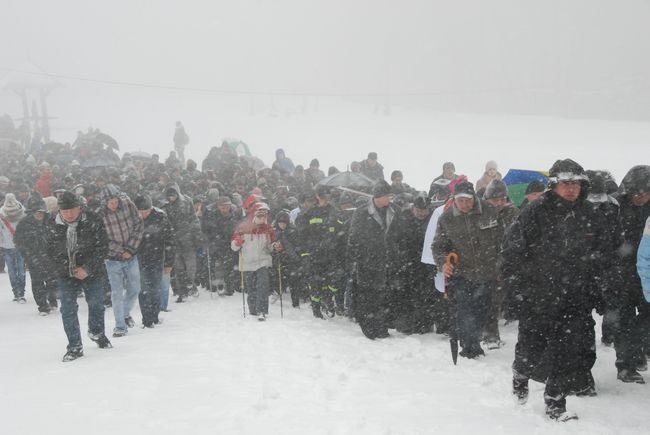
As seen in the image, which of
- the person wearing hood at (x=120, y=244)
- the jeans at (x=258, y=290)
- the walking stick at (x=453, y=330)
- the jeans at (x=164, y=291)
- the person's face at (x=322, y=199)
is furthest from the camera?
the jeans at (x=164, y=291)

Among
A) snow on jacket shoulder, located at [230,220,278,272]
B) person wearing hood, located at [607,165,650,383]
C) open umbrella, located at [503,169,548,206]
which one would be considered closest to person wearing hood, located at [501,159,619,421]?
person wearing hood, located at [607,165,650,383]

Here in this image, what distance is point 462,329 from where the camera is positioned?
22.8 feet

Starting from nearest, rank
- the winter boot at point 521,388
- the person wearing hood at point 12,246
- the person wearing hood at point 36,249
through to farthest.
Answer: the winter boot at point 521,388
the person wearing hood at point 36,249
the person wearing hood at point 12,246

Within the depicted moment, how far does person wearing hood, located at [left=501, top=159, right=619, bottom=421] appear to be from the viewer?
4855mm

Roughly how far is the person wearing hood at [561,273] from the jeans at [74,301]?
16.2 feet

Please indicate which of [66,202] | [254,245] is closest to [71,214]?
[66,202]

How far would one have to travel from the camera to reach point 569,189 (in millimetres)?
4844

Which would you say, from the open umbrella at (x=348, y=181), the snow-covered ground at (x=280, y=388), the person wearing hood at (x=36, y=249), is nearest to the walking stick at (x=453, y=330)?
the snow-covered ground at (x=280, y=388)

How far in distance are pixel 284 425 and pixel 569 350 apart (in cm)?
236

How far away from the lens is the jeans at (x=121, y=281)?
8.65 metres

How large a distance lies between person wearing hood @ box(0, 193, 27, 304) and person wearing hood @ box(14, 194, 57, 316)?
1076mm

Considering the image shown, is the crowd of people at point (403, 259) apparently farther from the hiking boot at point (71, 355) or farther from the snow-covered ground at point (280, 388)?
the snow-covered ground at point (280, 388)

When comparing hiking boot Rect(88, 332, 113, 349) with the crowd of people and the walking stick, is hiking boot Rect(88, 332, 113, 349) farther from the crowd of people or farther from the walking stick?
the walking stick

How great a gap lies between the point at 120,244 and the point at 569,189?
6021 mm
